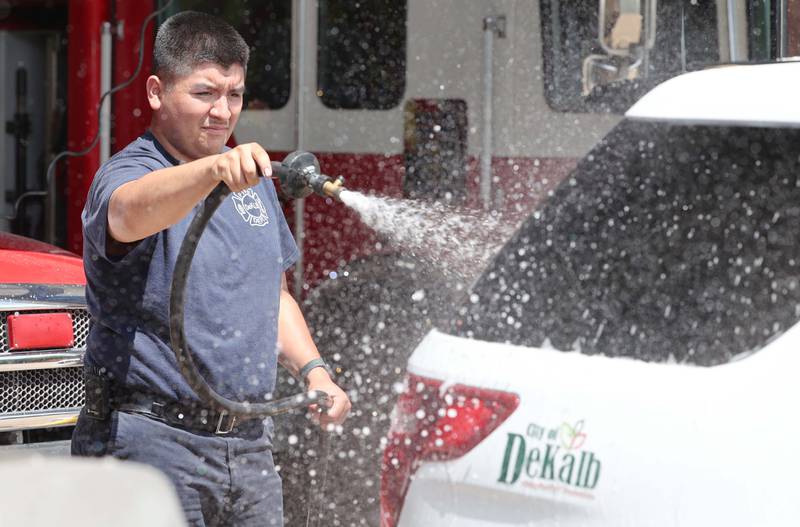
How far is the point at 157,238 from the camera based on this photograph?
3287 millimetres

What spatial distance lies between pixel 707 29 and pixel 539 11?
715mm

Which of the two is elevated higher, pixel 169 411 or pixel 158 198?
pixel 158 198

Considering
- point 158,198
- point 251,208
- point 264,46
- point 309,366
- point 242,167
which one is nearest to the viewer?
point 242,167

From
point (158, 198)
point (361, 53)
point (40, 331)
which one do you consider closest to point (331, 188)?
point (158, 198)

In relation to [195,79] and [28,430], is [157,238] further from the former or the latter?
[28,430]

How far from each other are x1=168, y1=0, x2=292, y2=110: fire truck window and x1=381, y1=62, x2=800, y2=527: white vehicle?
149 inches

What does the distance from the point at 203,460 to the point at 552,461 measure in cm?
118

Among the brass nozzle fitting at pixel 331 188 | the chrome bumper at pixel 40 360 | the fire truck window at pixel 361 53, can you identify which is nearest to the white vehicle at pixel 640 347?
the brass nozzle fitting at pixel 331 188

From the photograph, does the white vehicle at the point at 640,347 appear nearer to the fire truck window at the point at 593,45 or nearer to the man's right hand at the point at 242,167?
the man's right hand at the point at 242,167

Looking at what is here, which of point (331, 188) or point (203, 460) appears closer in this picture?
point (331, 188)

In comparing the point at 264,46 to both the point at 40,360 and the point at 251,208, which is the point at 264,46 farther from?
the point at 251,208

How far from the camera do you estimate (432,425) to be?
8.70 feet

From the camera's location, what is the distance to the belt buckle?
11.0 feet

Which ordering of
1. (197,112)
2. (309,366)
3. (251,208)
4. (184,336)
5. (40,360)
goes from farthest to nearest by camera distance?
1. (40,360)
2. (309,366)
3. (251,208)
4. (197,112)
5. (184,336)
